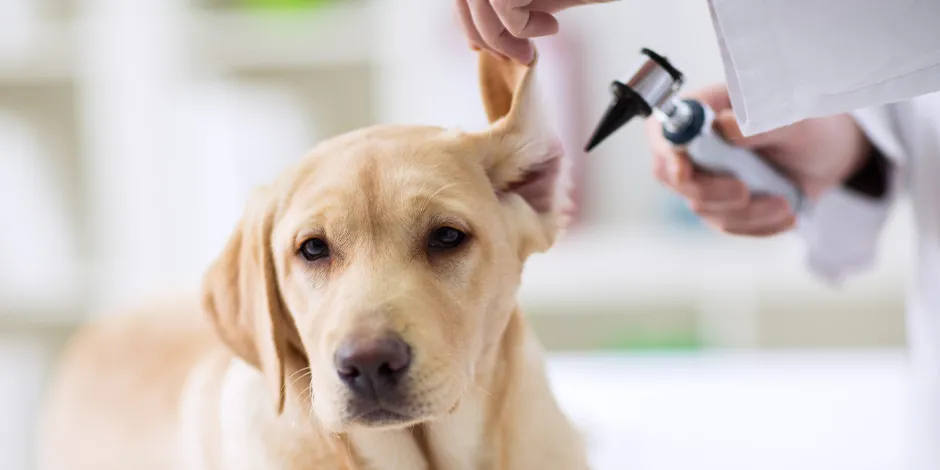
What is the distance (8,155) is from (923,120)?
6.18 feet

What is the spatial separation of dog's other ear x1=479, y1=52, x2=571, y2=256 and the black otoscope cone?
0.14ft

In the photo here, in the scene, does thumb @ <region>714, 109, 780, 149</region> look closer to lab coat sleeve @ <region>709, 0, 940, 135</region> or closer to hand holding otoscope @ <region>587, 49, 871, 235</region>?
hand holding otoscope @ <region>587, 49, 871, 235</region>

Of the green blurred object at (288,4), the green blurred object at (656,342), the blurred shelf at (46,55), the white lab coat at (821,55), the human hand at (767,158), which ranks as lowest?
the green blurred object at (656,342)

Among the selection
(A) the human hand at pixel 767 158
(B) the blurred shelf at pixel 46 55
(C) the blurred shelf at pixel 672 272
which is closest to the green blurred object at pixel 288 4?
(B) the blurred shelf at pixel 46 55

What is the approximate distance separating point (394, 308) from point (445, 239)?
0.09 m

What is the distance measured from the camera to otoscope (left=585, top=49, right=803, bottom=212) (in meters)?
0.70

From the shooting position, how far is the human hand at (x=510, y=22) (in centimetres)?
63

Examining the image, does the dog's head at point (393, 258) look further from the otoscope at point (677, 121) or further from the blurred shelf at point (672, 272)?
the blurred shelf at point (672, 272)

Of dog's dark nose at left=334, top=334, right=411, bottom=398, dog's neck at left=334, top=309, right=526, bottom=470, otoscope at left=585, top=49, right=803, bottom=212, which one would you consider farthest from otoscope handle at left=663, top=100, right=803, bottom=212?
dog's dark nose at left=334, top=334, right=411, bottom=398

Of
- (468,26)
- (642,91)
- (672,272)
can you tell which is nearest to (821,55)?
(642,91)

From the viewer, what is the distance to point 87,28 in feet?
6.56

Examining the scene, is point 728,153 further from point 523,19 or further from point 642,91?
point 523,19

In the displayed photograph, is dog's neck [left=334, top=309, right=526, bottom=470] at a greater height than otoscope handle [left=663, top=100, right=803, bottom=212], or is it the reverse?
otoscope handle [left=663, top=100, right=803, bottom=212]

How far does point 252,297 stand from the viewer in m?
0.73
